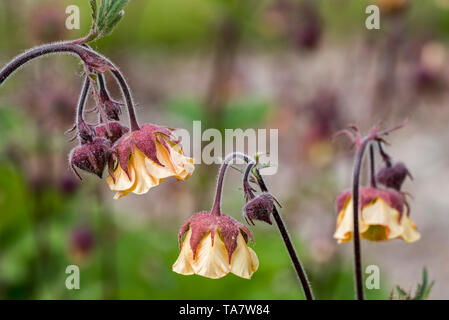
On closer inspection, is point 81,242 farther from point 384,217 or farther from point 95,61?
point 95,61

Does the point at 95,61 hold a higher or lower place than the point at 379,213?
higher

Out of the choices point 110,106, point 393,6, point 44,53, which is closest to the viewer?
point 44,53

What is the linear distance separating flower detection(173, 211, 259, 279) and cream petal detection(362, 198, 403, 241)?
48cm

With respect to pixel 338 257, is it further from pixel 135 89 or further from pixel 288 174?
pixel 135 89

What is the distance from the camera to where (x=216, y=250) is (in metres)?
1.69

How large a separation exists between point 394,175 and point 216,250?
72 cm

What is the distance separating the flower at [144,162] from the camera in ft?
5.48

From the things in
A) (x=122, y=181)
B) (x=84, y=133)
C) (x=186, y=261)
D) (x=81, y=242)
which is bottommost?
(x=81, y=242)

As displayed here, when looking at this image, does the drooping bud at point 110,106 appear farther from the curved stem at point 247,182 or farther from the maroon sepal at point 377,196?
the maroon sepal at point 377,196

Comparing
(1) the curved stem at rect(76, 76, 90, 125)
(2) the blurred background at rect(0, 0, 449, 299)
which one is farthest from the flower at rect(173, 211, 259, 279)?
(2) the blurred background at rect(0, 0, 449, 299)

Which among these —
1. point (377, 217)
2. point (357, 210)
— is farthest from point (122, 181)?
point (377, 217)

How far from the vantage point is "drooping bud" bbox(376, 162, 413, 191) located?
2.08 metres
